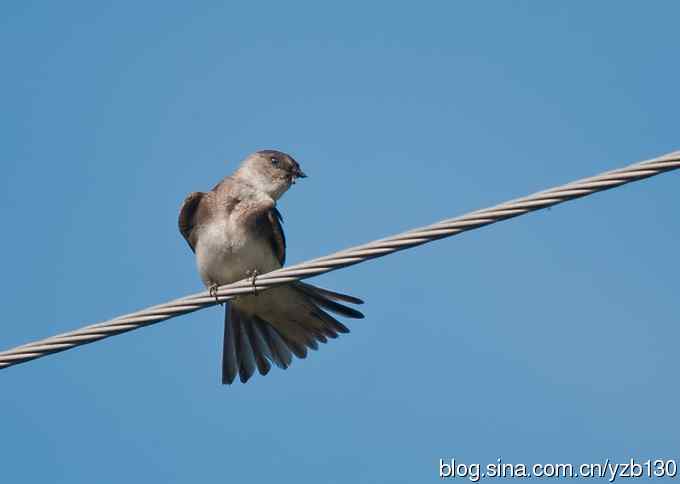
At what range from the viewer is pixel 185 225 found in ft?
Result: 26.7

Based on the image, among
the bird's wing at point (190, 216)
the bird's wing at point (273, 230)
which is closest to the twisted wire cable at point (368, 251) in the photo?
the bird's wing at point (273, 230)

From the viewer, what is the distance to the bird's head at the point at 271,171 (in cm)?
832

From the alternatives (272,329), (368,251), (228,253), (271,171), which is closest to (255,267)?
(228,253)

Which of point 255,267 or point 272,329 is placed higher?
point 255,267

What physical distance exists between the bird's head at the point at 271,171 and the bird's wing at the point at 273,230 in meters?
0.35

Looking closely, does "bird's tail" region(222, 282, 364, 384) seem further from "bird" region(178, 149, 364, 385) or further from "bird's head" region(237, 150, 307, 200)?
"bird's head" region(237, 150, 307, 200)

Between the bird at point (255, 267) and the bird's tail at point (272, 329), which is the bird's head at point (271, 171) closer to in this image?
the bird at point (255, 267)

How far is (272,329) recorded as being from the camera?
26.8ft

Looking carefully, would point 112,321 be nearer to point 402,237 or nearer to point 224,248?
point 402,237

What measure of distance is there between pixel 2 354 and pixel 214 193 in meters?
3.14

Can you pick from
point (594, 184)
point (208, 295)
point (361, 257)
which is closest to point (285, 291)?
point (208, 295)

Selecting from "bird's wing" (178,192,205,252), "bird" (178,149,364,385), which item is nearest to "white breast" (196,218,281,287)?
"bird" (178,149,364,385)

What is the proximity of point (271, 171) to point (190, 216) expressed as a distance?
0.68m

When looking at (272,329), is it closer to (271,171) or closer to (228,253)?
(228,253)
